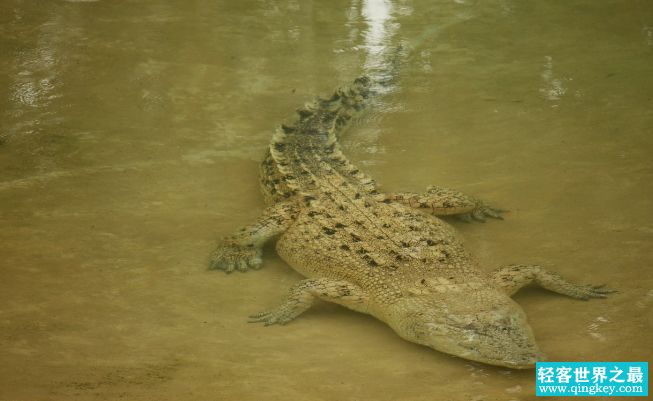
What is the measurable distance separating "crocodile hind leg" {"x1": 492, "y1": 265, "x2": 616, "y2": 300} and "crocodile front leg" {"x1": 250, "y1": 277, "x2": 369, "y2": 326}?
93 cm

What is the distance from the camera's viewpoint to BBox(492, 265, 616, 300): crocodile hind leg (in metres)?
4.33

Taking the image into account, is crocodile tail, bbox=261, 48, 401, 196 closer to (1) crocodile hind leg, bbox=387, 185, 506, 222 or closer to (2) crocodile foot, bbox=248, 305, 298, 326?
(1) crocodile hind leg, bbox=387, 185, 506, 222

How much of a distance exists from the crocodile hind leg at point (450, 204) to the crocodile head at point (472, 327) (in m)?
1.48

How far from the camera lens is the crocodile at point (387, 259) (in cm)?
388

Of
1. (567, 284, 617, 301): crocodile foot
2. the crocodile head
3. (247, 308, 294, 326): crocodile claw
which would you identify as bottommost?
(567, 284, 617, 301): crocodile foot

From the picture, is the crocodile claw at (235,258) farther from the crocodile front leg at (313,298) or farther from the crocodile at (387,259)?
the crocodile front leg at (313,298)

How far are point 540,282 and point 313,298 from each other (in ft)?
5.11

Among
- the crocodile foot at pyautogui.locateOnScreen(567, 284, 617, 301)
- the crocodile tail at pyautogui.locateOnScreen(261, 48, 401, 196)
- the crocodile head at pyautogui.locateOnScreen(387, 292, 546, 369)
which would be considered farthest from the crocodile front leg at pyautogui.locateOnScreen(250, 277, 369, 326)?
the crocodile foot at pyautogui.locateOnScreen(567, 284, 617, 301)

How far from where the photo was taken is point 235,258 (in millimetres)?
5016

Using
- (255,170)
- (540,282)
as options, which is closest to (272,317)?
(540,282)

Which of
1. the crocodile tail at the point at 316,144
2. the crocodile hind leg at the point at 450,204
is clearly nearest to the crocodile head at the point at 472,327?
the crocodile hind leg at the point at 450,204

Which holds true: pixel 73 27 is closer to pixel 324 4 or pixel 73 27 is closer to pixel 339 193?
pixel 324 4

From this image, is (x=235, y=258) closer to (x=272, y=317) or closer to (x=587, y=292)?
(x=272, y=317)

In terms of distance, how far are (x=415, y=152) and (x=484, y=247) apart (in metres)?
1.80
